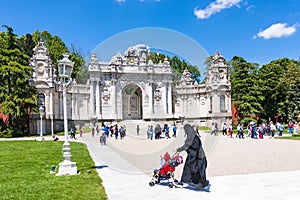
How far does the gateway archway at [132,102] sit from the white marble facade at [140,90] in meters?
0.20

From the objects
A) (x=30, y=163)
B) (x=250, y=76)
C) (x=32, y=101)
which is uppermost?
(x=250, y=76)

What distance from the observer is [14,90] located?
33.3m

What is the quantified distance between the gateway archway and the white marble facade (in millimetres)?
198

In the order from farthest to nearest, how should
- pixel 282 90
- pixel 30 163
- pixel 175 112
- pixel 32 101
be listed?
1. pixel 175 112
2. pixel 282 90
3. pixel 32 101
4. pixel 30 163

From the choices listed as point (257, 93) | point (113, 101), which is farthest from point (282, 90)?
point (113, 101)

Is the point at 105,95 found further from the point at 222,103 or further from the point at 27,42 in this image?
the point at 27,42

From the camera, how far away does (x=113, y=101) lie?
45.5m

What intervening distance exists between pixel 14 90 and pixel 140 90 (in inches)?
923

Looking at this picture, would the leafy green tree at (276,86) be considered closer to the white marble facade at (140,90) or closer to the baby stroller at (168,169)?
the white marble facade at (140,90)

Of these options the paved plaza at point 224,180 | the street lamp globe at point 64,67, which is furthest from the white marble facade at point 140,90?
the paved plaza at point 224,180

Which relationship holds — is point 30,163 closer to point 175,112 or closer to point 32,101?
point 32,101

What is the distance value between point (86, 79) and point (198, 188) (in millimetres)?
40789

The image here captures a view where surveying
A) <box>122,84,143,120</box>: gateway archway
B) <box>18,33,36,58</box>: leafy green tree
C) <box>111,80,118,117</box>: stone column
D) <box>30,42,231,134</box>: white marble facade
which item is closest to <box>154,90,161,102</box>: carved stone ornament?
<box>30,42,231,134</box>: white marble facade

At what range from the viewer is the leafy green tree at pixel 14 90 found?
106 feet
